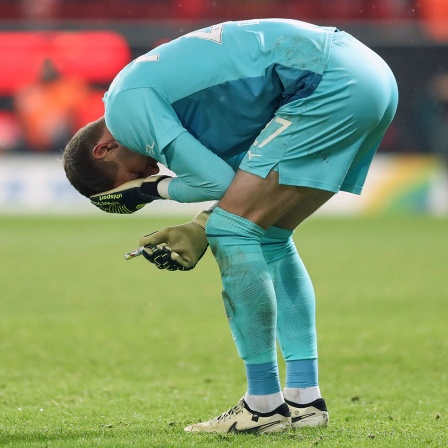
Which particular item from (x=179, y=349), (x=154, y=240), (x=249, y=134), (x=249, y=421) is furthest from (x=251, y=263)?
(x=179, y=349)

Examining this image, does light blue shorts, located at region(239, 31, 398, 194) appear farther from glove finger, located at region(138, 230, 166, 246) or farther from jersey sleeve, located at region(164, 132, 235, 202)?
glove finger, located at region(138, 230, 166, 246)

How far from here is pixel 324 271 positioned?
1168 centimetres

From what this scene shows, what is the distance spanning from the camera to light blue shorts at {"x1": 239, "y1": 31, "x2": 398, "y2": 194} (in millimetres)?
3842

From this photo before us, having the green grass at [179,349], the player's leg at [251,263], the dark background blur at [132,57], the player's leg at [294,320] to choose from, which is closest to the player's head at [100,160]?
the player's leg at [251,263]

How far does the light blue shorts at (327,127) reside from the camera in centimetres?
384

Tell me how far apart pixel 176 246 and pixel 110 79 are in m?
17.8

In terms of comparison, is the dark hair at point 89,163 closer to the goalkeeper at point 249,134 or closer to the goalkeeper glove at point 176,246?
the goalkeeper at point 249,134

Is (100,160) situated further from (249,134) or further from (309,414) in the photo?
(309,414)

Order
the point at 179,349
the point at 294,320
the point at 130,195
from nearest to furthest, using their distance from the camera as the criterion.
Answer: the point at 130,195 → the point at 294,320 → the point at 179,349

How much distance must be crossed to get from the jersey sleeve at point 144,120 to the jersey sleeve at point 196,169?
40 mm

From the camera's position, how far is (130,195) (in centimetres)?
407

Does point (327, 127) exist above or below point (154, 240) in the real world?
above

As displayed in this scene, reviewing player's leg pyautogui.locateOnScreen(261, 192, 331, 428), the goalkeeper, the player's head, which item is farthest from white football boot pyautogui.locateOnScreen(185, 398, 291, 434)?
the player's head

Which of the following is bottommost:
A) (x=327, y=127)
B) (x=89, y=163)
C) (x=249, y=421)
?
(x=249, y=421)
